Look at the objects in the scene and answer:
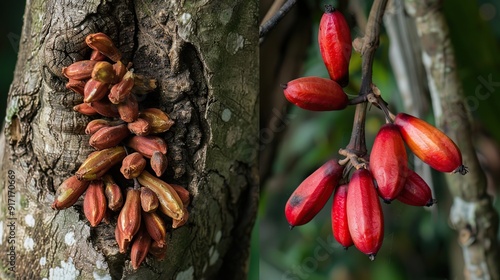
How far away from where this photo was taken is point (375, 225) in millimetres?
527

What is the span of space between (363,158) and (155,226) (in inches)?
8.1

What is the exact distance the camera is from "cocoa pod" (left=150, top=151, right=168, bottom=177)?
0.60 m

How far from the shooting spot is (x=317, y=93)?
55cm

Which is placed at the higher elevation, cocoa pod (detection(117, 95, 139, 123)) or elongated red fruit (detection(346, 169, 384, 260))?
cocoa pod (detection(117, 95, 139, 123))

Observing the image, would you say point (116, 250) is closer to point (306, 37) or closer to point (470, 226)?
point (306, 37)

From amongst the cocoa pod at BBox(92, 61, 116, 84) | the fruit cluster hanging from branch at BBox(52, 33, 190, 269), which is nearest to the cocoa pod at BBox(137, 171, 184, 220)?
the fruit cluster hanging from branch at BBox(52, 33, 190, 269)

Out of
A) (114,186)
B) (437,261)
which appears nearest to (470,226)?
(437,261)

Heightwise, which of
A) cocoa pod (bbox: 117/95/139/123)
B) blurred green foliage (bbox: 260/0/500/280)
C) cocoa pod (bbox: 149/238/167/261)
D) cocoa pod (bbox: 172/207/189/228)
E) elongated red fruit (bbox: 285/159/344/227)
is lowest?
blurred green foliage (bbox: 260/0/500/280)

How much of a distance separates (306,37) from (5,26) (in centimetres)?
75

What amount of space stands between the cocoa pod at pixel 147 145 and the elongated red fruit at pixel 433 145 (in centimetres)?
23

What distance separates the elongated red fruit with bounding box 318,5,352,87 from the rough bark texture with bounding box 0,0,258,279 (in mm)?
121

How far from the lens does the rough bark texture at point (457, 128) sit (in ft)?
3.05

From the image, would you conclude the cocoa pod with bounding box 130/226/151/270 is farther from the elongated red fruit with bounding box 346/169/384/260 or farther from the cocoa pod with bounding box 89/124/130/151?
the elongated red fruit with bounding box 346/169/384/260

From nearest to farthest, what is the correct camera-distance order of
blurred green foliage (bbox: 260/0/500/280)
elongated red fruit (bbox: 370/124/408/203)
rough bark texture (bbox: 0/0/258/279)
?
elongated red fruit (bbox: 370/124/408/203) < rough bark texture (bbox: 0/0/258/279) < blurred green foliage (bbox: 260/0/500/280)
